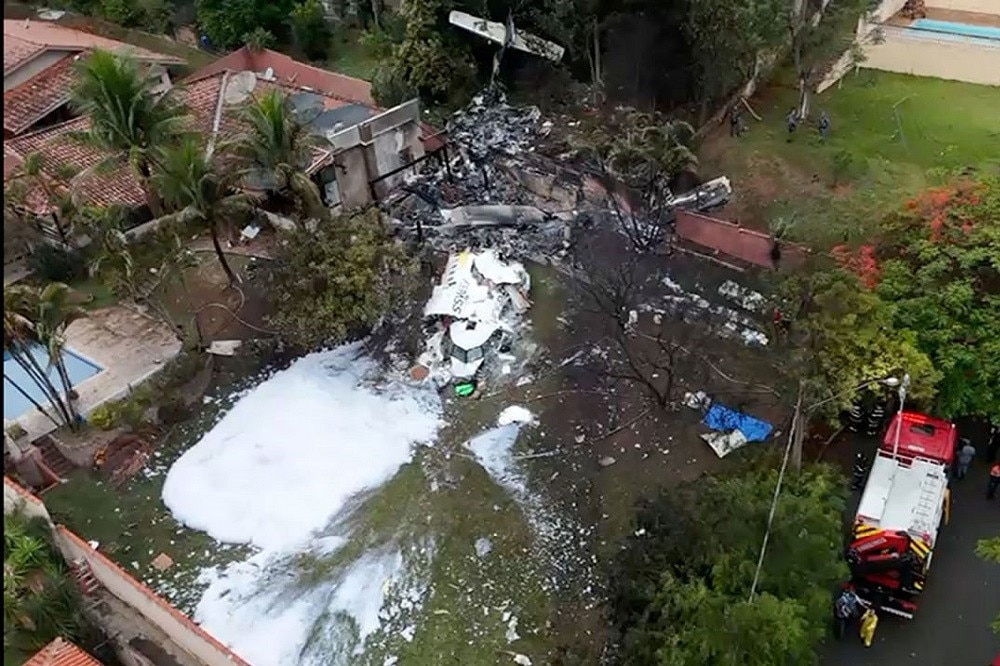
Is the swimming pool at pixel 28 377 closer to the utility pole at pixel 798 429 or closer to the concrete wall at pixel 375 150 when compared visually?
the concrete wall at pixel 375 150

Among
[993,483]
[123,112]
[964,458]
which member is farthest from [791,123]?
[123,112]

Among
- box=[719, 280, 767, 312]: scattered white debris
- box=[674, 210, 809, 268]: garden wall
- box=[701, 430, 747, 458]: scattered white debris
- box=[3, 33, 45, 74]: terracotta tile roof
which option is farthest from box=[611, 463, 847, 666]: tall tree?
box=[3, 33, 45, 74]: terracotta tile roof

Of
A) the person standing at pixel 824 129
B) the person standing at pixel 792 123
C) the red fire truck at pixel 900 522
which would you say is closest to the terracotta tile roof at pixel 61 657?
the red fire truck at pixel 900 522

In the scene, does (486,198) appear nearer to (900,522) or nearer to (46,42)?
(900,522)

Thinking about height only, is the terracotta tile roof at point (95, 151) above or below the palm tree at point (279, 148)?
below

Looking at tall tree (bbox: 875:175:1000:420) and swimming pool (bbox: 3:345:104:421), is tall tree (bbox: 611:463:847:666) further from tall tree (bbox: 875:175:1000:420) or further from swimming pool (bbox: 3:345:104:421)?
swimming pool (bbox: 3:345:104:421)
